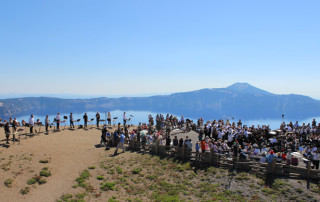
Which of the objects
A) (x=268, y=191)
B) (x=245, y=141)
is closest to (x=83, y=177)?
(x=268, y=191)

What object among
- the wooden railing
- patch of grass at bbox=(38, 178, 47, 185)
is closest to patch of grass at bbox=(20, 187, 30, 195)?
patch of grass at bbox=(38, 178, 47, 185)

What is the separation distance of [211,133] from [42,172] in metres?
19.0

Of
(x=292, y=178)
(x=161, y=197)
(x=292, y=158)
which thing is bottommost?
(x=161, y=197)

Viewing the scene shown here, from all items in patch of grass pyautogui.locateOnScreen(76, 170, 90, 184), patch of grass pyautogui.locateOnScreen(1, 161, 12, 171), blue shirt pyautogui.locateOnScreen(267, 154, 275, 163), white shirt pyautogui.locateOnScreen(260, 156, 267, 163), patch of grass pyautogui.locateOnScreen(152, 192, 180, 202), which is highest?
blue shirt pyautogui.locateOnScreen(267, 154, 275, 163)

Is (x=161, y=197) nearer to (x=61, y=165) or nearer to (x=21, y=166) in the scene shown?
(x=61, y=165)

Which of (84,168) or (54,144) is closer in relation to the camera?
(84,168)

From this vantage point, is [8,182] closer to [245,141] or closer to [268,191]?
[268,191]

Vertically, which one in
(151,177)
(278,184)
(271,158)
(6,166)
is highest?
(271,158)

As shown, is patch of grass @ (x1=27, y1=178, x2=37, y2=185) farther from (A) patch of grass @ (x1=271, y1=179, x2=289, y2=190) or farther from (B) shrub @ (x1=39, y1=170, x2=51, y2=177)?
(A) patch of grass @ (x1=271, y1=179, x2=289, y2=190)

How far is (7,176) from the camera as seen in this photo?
15.2 m

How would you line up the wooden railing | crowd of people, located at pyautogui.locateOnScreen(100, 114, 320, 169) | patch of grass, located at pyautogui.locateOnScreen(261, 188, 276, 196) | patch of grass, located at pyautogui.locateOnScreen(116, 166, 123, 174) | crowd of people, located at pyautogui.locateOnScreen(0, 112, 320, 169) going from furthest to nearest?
patch of grass, located at pyautogui.locateOnScreen(116, 166, 123, 174), crowd of people, located at pyautogui.locateOnScreen(0, 112, 320, 169), crowd of people, located at pyautogui.locateOnScreen(100, 114, 320, 169), the wooden railing, patch of grass, located at pyautogui.locateOnScreen(261, 188, 276, 196)

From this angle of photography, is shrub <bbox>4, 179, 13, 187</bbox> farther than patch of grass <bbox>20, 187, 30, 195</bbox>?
Yes

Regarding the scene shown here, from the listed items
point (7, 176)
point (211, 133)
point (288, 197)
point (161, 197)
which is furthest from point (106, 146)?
point (288, 197)

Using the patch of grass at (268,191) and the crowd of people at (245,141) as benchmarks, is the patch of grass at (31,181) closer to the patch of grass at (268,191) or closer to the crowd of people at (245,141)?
the crowd of people at (245,141)
